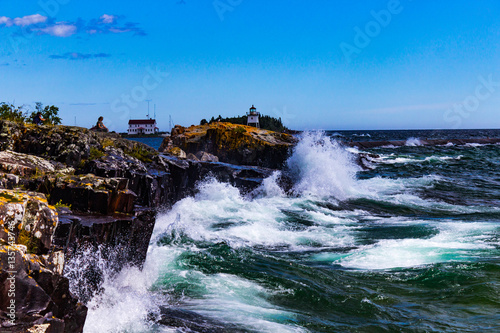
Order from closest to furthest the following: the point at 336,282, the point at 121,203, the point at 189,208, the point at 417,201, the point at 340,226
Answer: the point at 121,203
the point at 336,282
the point at 340,226
the point at 189,208
the point at 417,201

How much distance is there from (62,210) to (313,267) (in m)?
5.85

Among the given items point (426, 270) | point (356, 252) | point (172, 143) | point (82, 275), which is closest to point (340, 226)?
point (356, 252)

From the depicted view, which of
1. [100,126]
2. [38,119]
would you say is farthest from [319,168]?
[38,119]

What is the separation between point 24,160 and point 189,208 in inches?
324

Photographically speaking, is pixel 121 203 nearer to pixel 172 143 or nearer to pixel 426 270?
pixel 426 270

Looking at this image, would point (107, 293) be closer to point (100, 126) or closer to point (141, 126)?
point (100, 126)

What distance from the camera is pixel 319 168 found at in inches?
987

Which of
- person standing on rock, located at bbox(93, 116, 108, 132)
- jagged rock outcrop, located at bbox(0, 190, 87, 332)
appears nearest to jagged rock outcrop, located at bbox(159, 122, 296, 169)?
person standing on rock, located at bbox(93, 116, 108, 132)

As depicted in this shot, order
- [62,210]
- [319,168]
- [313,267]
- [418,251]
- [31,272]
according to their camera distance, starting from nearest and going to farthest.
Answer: [31,272], [62,210], [313,267], [418,251], [319,168]

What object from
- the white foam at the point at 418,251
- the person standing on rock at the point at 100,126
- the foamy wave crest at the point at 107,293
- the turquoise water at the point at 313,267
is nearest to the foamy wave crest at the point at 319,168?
the turquoise water at the point at 313,267

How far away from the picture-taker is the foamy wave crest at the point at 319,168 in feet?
75.2

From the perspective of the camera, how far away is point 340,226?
50.5 ft

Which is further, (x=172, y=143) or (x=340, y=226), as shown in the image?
(x=172, y=143)

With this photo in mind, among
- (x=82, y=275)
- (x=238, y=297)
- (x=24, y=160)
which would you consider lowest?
(x=238, y=297)
